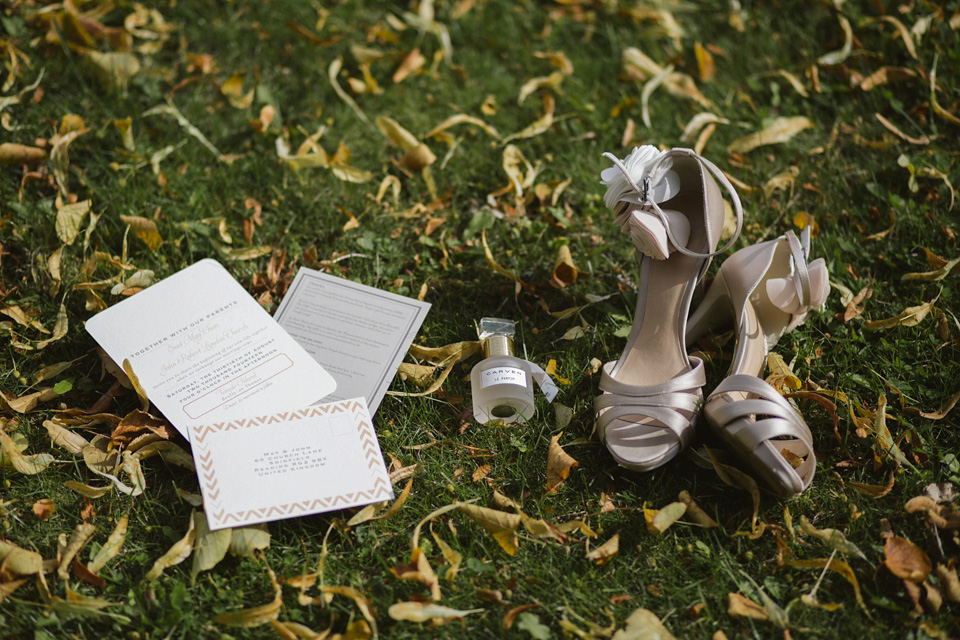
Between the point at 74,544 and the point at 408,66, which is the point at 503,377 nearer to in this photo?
the point at 74,544

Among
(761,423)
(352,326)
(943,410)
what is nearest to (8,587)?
(352,326)

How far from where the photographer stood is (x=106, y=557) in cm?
151

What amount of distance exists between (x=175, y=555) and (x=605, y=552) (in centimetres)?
87

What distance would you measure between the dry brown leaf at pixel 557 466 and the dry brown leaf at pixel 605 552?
0.16m

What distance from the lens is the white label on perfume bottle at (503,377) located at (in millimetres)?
1673

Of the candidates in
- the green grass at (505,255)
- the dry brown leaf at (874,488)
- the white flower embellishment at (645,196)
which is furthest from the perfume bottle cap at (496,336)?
the dry brown leaf at (874,488)

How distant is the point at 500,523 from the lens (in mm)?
1537

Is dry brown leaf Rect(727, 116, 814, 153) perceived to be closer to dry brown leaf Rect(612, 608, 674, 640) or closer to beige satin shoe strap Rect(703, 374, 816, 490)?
beige satin shoe strap Rect(703, 374, 816, 490)

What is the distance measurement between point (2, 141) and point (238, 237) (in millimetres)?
802

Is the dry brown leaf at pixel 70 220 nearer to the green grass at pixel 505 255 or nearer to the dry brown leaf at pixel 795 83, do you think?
the green grass at pixel 505 255

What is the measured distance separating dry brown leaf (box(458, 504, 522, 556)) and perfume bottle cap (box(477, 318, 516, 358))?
37 cm

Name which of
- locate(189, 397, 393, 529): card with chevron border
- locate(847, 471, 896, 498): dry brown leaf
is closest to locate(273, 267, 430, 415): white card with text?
locate(189, 397, 393, 529): card with chevron border

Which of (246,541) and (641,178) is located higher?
(641,178)

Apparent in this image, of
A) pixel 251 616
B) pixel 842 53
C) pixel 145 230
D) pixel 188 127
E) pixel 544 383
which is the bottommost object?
pixel 251 616
